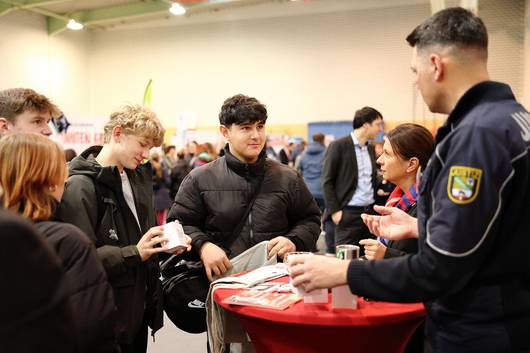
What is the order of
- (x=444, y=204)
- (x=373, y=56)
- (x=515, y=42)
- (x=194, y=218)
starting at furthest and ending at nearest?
(x=373, y=56)
(x=515, y=42)
(x=194, y=218)
(x=444, y=204)

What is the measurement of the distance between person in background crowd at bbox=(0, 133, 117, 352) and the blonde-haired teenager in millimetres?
486

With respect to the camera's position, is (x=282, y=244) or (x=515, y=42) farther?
(x=515, y=42)

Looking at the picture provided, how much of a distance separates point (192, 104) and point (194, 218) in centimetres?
1059

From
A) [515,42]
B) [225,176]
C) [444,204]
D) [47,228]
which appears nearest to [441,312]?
[444,204]

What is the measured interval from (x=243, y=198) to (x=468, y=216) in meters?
1.42

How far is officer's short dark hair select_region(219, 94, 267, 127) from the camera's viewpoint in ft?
8.22

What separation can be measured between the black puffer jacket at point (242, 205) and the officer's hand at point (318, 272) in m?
0.95

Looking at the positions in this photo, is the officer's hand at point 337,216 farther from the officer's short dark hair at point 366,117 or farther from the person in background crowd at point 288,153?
the person in background crowd at point 288,153

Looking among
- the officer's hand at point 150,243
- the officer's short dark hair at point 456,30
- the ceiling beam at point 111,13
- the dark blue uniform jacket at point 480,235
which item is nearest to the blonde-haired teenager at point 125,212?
the officer's hand at point 150,243

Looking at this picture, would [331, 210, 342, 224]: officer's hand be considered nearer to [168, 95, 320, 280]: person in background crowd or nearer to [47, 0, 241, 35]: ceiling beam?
[168, 95, 320, 280]: person in background crowd

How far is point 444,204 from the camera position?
A: 3.99ft

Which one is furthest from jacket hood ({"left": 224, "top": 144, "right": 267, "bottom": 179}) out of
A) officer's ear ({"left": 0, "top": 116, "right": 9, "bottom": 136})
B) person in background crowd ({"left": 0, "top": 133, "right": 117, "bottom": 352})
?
person in background crowd ({"left": 0, "top": 133, "right": 117, "bottom": 352})

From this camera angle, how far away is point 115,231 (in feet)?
6.73

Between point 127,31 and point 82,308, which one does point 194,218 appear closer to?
point 82,308
